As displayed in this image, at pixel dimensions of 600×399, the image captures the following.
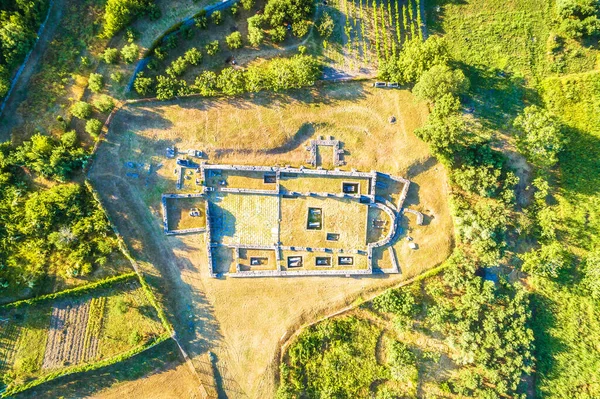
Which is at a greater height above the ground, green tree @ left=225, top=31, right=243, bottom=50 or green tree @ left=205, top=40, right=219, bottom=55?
green tree @ left=225, top=31, right=243, bottom=50

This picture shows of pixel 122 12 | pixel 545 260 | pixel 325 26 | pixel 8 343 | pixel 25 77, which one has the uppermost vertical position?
pixel 122 12

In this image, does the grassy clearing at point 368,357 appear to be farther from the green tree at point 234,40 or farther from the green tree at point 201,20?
the green tree at point 201,20

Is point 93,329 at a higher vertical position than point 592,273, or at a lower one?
lower

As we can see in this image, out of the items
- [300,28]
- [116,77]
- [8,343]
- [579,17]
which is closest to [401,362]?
[300,28]

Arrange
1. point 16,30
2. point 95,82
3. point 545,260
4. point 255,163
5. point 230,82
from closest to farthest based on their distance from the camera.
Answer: point 16,30, point 95,82, point 230,82, point 545,260, point 255,163

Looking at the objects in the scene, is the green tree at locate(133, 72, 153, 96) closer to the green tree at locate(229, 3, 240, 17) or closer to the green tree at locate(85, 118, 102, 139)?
the green tree at locate(85, 118, 102, 139)

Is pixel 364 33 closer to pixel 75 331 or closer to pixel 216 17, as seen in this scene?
pixel 216 17

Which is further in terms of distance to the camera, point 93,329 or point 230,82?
point 93,329

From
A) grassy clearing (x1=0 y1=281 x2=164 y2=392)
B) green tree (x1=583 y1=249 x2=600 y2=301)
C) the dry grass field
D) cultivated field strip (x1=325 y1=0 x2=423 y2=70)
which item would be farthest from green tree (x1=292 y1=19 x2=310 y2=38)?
green tree (x1=583 y1=249 x2=600 y2=301)
